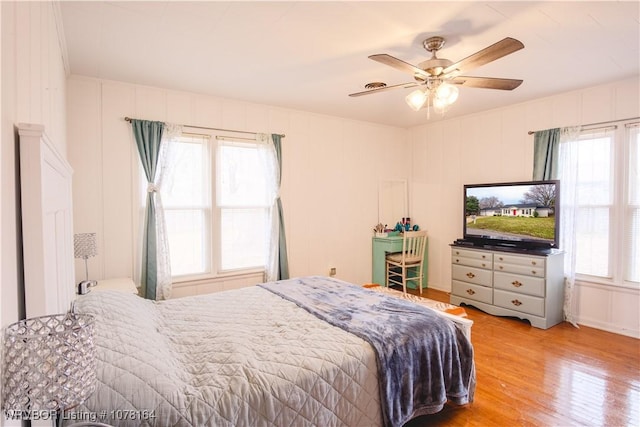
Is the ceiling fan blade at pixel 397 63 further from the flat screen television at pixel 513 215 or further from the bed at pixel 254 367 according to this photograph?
the flat screen television at pixel 513 215

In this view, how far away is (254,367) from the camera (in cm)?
158

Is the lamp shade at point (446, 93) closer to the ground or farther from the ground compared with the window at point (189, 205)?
farther from the ground

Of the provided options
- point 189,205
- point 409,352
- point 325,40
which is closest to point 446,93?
point 325,40

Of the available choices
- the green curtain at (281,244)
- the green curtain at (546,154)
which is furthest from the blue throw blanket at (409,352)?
the green curtain at (546,154)

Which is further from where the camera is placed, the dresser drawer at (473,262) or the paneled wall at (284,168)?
the dresser drawer at (473,262)

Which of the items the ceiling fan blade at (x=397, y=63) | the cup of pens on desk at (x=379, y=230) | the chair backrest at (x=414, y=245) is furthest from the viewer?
the cup of pens on desk at (x=379, y=230)

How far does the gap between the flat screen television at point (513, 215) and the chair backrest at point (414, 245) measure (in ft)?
2.05

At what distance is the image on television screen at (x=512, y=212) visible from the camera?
12.7 feet

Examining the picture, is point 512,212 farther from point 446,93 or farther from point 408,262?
point 446,93

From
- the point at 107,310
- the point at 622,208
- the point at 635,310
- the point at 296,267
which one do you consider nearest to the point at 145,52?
the point at 107,310

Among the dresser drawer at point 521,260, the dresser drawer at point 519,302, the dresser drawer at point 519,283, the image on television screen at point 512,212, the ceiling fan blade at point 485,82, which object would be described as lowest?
the dresser drawer at point 519,302

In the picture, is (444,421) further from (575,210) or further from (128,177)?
(128,177)

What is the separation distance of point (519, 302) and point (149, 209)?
417 centimetres

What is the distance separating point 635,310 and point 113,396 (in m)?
4.57
